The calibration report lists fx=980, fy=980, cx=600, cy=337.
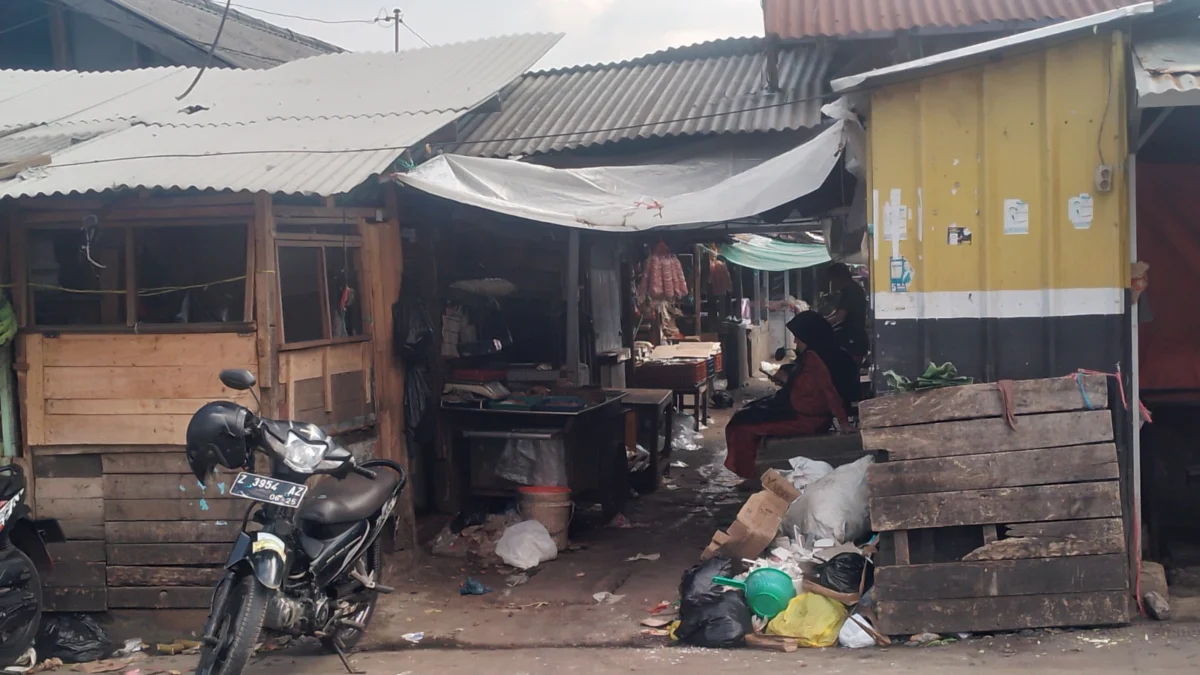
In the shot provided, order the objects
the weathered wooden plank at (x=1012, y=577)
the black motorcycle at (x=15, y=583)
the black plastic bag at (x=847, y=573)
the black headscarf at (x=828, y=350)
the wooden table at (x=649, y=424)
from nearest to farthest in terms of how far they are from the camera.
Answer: the weathered wooden plank at (x=1012, y=577) → the black plastic bag at (x=847, y=573) → the black motorcycle at (x=15, y=583) → the black headscarf at (x=828, y=350) → the wooden table at (x=649, y=424)

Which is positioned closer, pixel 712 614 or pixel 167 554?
pixel 712 614

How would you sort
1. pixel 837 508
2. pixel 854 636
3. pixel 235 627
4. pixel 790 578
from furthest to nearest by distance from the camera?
pixel 837 508, pixel 790 578, pixel 854 636, pixel 235 627

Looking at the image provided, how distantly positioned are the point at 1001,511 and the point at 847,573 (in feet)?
2.78

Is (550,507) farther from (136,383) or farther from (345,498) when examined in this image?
(136,383)

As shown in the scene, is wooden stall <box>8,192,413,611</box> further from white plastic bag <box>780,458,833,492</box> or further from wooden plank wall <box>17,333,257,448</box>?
white plastic bag <box>780,458,833,492</box>

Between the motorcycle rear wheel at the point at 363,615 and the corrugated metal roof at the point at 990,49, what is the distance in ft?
11.9

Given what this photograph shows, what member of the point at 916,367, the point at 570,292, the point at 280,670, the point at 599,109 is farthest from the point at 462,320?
the point at 916,367

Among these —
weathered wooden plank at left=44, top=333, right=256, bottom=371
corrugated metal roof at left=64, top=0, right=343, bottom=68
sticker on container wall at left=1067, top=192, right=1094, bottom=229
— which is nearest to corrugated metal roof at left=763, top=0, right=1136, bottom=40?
sticker on container wall at left=1067, top=192, right=1094, bottom=229

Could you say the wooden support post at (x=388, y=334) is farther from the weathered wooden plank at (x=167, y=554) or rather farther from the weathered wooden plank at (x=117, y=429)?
the weathered wooden plank at (x=117, y=429)

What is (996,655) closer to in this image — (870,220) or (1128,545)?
(1128,545)

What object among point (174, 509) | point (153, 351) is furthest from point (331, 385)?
point (174, 509)

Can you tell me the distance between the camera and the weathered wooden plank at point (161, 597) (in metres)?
5.79

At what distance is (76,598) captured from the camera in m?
5.90

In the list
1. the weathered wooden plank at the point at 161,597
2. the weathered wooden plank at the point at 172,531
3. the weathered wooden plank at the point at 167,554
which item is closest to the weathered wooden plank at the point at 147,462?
the weathered wooden plank at the point at 172,531
